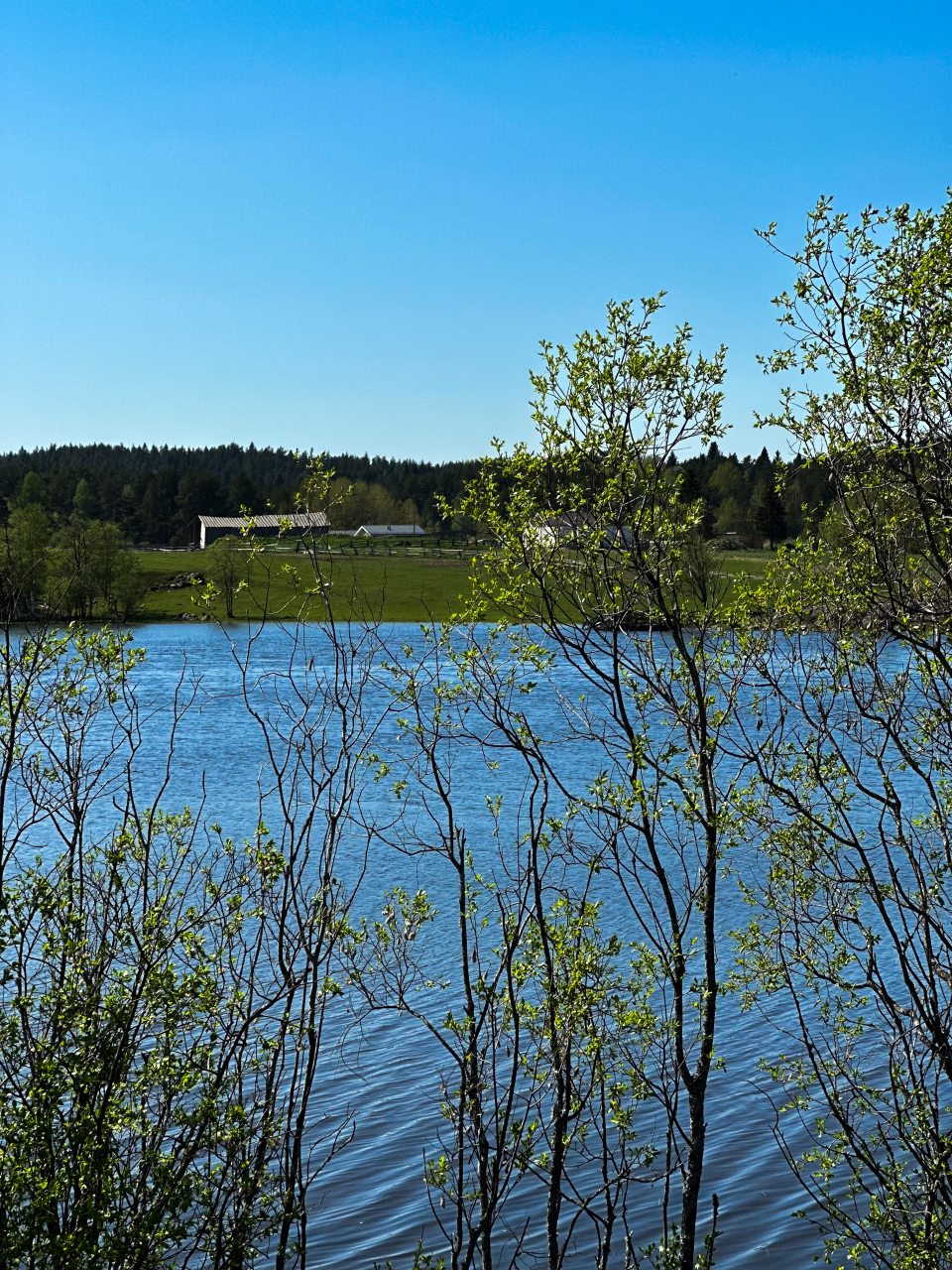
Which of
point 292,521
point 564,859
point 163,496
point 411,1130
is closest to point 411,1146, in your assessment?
point 411,1130

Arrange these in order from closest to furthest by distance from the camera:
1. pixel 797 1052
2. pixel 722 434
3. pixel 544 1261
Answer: pixel 722 434
pixel 544 1261
pixel 797 1052

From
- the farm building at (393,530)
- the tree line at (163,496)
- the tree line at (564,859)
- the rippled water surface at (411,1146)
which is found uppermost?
the tree line at (163,496)

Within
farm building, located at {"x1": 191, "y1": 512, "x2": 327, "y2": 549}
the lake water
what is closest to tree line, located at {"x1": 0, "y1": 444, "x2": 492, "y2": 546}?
the lake water

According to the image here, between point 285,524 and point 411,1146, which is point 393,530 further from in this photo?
point 285,524

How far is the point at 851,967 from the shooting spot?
16344 millimetres

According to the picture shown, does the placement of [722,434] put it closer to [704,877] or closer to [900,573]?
[900,573]

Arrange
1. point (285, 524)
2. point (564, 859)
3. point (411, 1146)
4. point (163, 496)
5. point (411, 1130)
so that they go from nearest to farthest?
point (285, 524), point (564, 859), point (411, 1146), point (411, 1130), point (163, 496)

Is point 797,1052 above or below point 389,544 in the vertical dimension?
below

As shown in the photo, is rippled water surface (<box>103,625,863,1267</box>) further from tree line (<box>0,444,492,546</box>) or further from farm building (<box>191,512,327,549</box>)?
tree line (<box>0,444,492,546</box>)

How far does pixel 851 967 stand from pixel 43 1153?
513 inches

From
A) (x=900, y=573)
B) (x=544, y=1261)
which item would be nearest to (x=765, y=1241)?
(x=544, y=1261)

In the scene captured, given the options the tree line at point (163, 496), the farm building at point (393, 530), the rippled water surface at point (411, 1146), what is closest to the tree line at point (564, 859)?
the rippled water surface at point (411, 1146)

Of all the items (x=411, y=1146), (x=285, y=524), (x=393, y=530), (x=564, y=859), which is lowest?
(x=411, y=1146)

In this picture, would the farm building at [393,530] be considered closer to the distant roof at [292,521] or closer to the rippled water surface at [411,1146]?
the rippled water surface at [411,1146]
